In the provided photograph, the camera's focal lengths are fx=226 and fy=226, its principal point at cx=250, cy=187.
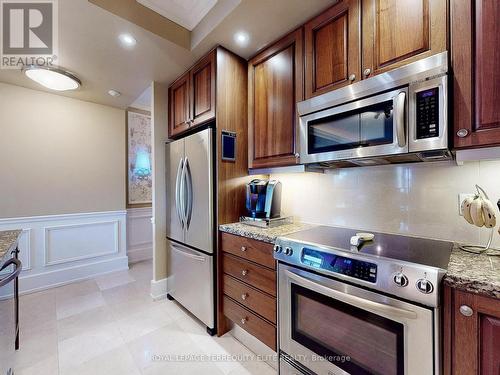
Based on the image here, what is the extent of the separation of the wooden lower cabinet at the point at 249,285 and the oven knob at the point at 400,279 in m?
0.72

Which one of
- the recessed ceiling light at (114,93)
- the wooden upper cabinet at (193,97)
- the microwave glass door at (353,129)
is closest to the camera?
the microwave glass door at (353,129)

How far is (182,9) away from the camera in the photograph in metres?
1.75

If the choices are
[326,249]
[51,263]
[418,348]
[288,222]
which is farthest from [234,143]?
[51,263]

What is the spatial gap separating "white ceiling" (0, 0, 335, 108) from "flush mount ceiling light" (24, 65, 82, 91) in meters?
0.09

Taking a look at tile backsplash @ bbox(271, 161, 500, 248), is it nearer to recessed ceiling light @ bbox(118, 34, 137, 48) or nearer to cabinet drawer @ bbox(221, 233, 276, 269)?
cabinet drawer @ bbox(221, 233, 276, 269)

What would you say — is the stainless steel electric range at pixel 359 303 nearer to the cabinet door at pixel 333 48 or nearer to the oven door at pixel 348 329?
the oven door at pixel 348 329

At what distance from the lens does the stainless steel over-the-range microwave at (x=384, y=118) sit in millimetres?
1065

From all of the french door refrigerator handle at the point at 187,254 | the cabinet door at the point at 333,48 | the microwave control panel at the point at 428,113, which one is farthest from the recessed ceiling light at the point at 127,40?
the microwave control panel at the point at 428,113

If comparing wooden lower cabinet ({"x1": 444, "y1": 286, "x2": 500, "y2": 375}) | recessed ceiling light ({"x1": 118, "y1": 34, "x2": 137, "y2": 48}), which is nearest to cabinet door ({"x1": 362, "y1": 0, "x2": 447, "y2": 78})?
wooden lower cabinet ({"x1": 444, "y1": 286, "x2": 500, "y2": 375})

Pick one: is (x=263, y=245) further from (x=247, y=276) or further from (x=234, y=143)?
(x=234, y=143)

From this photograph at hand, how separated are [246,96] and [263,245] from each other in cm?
139

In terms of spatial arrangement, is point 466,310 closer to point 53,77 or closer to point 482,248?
point 482,248

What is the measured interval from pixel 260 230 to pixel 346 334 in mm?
812

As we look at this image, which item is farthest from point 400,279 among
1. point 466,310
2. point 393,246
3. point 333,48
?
point 333,48
